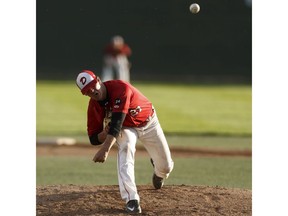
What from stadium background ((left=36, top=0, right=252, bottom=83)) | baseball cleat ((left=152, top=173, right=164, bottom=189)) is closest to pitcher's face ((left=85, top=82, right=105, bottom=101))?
baseball cleat ((left=152, top=173, right=164, bottom=189))

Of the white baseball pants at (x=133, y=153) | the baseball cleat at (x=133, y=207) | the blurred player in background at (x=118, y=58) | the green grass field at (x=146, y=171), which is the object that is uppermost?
the white baseball pants at (x=133, y=153)

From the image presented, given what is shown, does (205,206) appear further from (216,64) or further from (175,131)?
(216,64)

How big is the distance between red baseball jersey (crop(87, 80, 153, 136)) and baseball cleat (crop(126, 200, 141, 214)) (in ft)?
2.44

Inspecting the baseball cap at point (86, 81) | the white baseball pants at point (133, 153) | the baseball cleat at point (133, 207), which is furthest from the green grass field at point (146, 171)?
the baseball cap at point (86, 81)

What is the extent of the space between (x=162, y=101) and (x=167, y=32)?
424 inches

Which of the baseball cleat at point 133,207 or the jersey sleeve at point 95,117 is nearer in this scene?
the baseball cleat at point 133,207

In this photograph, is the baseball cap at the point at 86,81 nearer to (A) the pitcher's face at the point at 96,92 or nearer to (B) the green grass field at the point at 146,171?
(A) the pitcher's face at the point at 96,92

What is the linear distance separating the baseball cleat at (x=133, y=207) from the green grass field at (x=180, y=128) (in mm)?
2286

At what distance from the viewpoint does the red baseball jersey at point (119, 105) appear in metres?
5.73

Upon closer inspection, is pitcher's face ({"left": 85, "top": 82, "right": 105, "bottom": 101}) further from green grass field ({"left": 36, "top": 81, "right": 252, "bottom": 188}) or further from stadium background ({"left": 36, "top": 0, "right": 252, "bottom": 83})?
stadium background ({"left": 36, "top": 0, "right": 252, "bottom": 83})

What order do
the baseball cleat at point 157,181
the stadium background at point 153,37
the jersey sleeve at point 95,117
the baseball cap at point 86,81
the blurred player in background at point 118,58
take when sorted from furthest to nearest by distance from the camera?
the stadium background at point 153,37 < the blurred player in background at point 118,58 < the baseball cleat at point 157,181 < the jersey sleeve at point 95,117 < the baseball cap at point 86,81

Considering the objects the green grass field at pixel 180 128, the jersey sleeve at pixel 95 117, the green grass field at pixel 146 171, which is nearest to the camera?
the jersey sleeve at pixel 95 117

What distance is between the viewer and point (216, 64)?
2988 cm

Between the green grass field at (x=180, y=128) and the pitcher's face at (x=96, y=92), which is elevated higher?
the pitcher's face at (x=96, y=92)
